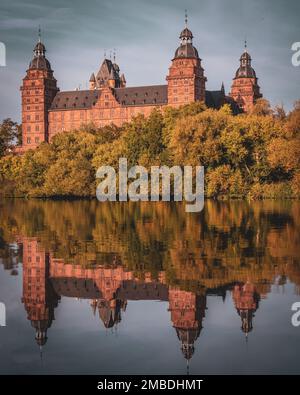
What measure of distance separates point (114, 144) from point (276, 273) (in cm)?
5873

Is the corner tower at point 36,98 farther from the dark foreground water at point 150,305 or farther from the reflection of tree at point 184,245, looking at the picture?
the dark foreground water at point 150,305

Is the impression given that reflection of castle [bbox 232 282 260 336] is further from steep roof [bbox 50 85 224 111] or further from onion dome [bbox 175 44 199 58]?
steep roof [bbox 50 85 224 111]

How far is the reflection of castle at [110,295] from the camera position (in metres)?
11.4

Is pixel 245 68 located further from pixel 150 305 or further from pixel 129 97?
pixel 150 305

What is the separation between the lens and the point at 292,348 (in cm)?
1001

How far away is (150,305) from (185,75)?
11579 cm

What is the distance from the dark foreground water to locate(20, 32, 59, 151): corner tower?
121956 mm

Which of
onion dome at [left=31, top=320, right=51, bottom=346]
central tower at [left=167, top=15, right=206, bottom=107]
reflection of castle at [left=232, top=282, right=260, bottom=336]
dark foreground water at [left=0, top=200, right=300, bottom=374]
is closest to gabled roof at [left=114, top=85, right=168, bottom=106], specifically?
central tower at [left=167, top=15, right=206, bottom=107]

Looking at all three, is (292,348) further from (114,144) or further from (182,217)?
(114,144)

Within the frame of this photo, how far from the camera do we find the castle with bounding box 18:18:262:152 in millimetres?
127812

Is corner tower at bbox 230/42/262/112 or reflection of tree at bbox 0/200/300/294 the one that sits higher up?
corner tower at bbox 230/42/262/112


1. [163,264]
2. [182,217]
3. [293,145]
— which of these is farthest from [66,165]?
[163,264]

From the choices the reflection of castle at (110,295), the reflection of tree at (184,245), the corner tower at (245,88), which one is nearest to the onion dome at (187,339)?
the reflection of castle at (110,295)

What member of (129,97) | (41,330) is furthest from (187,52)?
(41,330)
